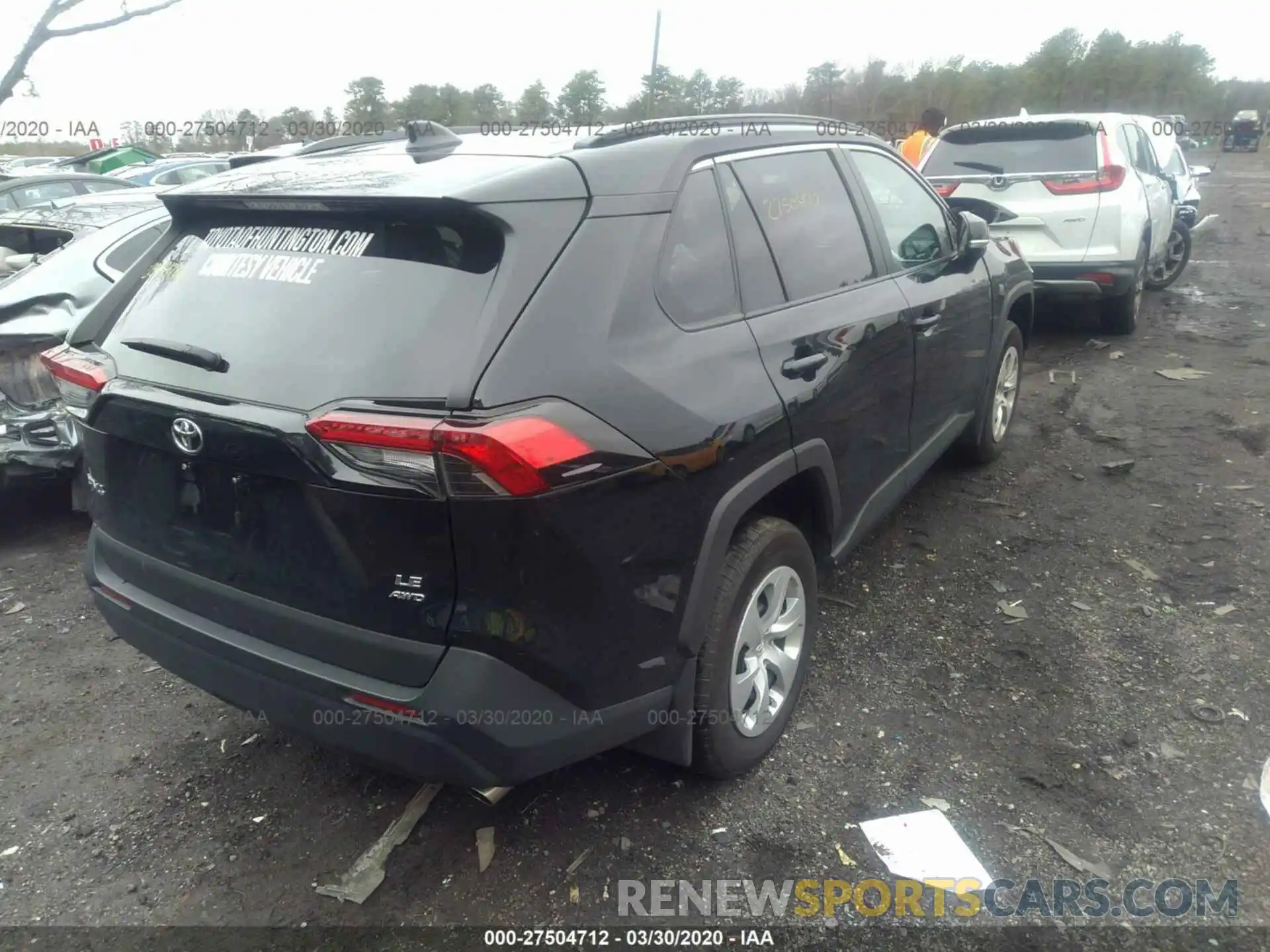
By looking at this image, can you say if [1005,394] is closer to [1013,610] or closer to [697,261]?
[1013,610]

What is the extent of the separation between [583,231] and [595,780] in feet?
5.53

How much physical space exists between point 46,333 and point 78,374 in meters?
2.13

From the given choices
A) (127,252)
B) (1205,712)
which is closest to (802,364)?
Result: (1205,712)

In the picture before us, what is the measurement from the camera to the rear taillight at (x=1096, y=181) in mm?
7039

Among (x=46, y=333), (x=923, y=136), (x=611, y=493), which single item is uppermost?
(x=923, y=136)

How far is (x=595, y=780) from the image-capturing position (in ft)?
9.21

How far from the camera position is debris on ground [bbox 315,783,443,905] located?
240 cm

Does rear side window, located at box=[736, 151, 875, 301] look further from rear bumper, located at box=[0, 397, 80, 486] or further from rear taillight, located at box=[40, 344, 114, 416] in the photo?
rear bumper, located at box=[0, 397, 80, 486]

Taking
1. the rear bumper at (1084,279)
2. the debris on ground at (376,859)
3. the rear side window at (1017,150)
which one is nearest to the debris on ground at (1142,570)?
the debris on ground at (376,859)

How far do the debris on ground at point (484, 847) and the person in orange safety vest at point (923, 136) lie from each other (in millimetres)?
8097

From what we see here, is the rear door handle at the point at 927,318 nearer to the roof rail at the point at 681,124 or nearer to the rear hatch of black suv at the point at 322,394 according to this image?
the roof rail at the point at 681,124

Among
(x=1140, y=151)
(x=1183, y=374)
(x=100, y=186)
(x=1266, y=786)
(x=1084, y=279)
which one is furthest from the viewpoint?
(x=100, y=186)

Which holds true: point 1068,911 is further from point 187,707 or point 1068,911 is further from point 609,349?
point 187,707

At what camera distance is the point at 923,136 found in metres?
9.09
